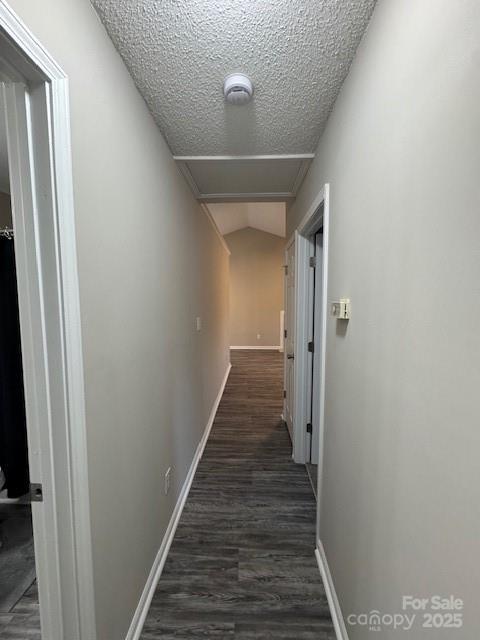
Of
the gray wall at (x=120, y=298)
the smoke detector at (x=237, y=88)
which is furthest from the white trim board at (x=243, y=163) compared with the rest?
the smoke detector at (x=237, y=88)

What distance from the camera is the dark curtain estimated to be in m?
1.93

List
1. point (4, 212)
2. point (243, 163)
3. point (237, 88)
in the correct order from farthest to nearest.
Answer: point (4, 212)
point (243, 163)
point (237, 88)

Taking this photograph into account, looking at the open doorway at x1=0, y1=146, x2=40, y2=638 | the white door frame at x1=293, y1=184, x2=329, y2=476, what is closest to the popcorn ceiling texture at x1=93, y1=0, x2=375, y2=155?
the white door frame at x1=293, y1=184, x2=329, y2=476

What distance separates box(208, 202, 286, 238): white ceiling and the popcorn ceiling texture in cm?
342

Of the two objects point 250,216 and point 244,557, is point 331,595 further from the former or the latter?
point 250,216

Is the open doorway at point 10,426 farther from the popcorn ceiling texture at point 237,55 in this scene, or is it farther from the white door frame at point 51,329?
the white door frame at point 51,329

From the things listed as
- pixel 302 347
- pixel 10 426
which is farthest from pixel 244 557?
pixel 10 426

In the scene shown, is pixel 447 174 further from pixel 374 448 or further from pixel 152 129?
pixel 152 129

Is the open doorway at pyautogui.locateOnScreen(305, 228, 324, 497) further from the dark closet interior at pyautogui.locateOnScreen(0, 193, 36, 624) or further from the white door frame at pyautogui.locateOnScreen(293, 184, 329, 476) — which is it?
the dark closet interior at pyautogui.locateOnScreen(0, 193, 36, 624)

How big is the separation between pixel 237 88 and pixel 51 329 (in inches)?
47.7

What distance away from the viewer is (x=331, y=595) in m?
1.37

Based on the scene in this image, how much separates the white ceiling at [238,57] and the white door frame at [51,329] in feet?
1.56

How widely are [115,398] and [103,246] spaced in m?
0.55

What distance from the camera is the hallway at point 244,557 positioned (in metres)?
1.29
